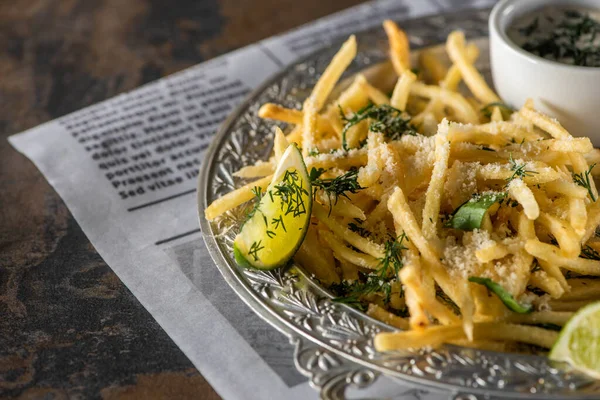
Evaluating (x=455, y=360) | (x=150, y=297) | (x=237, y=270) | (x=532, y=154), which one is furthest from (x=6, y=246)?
(x=532, y=154)

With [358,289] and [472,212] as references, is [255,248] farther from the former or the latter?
[472,212]

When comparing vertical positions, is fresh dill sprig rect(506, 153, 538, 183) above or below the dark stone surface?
above

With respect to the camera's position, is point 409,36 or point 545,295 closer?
point 545,295

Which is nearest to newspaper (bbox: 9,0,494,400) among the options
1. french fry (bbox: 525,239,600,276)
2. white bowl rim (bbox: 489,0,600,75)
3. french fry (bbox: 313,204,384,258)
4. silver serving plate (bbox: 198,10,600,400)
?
silver serving plate (bbox: 198,10,600,400)

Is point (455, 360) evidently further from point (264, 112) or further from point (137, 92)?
point (137, 92)

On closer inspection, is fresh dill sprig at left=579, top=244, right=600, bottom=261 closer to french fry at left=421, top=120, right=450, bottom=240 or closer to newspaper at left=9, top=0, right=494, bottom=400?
french fry at left=421, top=120, right=450, bottom=240
